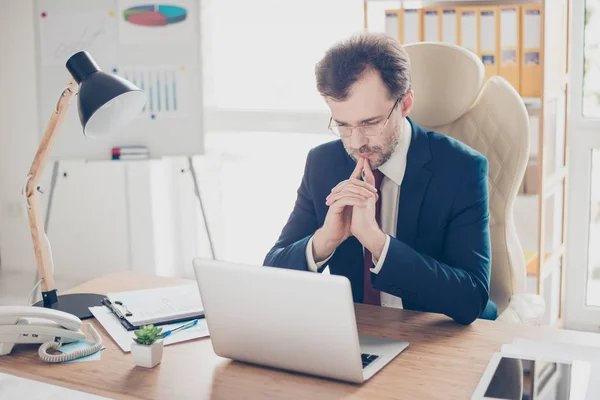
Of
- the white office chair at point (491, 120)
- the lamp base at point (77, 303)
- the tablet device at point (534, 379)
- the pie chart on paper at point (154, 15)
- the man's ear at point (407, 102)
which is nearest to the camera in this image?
the tablet device at point (534, 379)

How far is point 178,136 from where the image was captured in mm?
3611

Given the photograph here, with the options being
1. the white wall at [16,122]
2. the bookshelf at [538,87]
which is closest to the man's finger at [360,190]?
the bookshelf at [538,87]

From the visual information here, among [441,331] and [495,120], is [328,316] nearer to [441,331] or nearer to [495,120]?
[441,331]

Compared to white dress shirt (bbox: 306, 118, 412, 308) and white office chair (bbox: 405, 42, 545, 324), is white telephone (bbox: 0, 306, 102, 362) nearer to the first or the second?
white dress shirt (bbox: 306, 118, 412, 308)

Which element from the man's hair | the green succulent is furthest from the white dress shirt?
the green succulent

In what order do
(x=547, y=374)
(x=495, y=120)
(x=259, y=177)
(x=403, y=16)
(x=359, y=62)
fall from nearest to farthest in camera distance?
(x=547, y=374) < (x=359, y=62) < (x=495, y=120) < (x=403, y=16) < (x=259, y=177)

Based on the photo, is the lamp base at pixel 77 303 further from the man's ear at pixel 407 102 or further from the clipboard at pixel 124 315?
the man's ear at pixel 407 102

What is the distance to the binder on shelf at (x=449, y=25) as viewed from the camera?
119 inches

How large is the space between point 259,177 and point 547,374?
2.98 meters

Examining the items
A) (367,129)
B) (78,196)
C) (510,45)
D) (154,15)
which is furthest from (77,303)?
(78,196)

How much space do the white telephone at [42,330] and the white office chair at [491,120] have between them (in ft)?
3.42

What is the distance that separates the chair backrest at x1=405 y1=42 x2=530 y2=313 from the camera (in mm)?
2023

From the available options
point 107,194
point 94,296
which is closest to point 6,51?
point 107,194

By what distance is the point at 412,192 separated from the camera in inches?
73.0
